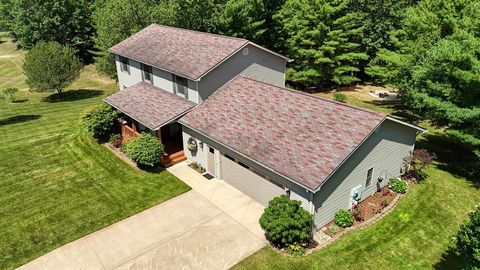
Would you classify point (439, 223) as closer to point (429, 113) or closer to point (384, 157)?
point (384, 157)

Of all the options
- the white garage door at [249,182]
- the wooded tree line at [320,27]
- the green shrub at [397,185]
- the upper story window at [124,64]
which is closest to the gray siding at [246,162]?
the white garage door at [249,182]

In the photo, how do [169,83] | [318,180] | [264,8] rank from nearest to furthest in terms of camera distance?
[318,180] → [169,83] → [264,8]

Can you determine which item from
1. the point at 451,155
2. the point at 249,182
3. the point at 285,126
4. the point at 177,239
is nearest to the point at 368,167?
the point at 285,126

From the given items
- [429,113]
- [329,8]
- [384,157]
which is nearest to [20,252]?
[384,157]

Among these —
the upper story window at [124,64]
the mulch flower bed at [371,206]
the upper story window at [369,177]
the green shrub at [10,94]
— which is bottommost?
the green shrub at [10,94]

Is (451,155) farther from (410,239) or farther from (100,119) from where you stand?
(100,119)

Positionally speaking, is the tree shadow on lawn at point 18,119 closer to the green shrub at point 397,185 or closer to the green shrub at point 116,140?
the green shrub at point 116,140

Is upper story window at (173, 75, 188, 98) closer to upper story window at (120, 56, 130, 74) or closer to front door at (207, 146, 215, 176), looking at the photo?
front door at (207, 146, 215, 176)

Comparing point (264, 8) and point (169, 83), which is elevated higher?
point (264, 8)
